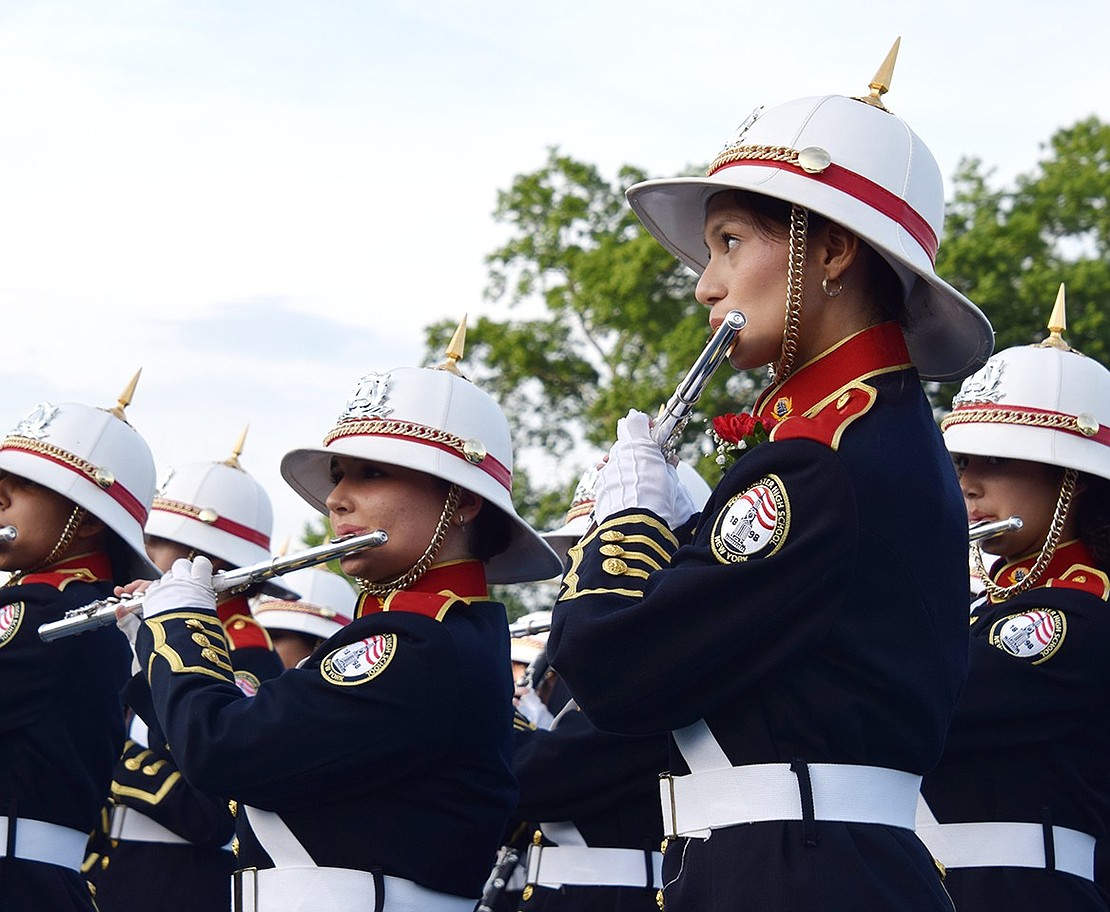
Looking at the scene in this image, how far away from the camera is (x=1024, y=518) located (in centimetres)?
671

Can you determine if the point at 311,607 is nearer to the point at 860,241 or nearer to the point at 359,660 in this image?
the point at 359,660

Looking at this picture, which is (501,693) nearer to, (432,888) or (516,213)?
(432,888)

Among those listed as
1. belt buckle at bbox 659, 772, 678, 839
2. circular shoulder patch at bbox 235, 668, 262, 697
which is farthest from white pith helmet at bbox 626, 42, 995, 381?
circular shoulder patch at bbox 235, 668, 262, 697

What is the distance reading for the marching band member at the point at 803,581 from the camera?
159 inches

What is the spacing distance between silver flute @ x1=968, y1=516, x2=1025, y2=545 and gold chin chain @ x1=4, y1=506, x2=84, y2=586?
393 cm

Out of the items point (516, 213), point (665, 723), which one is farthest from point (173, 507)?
point (516, 213)

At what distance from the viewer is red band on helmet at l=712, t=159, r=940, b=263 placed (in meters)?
4.42

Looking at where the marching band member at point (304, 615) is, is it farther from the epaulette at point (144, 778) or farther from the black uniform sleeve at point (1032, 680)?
the black uniform sleeve at point (1032, 680)

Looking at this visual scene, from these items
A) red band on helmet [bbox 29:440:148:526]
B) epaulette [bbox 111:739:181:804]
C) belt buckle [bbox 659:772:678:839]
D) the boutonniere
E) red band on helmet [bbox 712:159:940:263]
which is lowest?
belt buckle [bbox 659:772:678:839]

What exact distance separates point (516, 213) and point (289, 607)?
73.2 feet

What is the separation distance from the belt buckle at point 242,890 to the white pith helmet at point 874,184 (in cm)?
270

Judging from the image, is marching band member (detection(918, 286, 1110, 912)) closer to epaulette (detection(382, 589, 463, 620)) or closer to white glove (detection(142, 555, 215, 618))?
epaulette (detection(382, 589, 463, 620))

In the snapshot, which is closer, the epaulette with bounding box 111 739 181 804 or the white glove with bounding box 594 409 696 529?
the white glove with bounding box 594 409 696 529

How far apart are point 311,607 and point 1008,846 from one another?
26.2 ft
